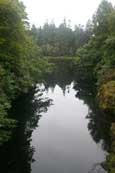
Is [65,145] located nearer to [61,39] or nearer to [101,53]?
[101,53]

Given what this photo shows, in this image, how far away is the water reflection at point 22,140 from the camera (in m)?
22.3

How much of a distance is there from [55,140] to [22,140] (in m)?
2.49

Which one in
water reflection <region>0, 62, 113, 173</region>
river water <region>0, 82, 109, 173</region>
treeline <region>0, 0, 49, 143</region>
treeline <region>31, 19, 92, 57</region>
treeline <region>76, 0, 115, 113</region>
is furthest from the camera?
treeline <region>31, 19, 92, 57</region>

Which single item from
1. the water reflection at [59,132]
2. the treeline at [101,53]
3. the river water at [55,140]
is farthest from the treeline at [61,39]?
the river water at [55,140]

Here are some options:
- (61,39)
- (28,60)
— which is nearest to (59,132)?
(28,60)

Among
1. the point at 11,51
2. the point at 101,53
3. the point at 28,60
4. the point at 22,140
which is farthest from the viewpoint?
the point at 101,53

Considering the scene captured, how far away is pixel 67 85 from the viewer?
6203cm

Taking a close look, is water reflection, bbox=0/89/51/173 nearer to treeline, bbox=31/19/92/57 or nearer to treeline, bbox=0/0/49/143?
treeline, bbox=0/0/49/143

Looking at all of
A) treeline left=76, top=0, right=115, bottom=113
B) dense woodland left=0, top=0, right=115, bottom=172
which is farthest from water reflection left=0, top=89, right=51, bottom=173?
treeline left=76, top=0, right=115, bottom=113

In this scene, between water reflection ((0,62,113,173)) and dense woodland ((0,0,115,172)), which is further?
dense woodland ((0,0,115,172))

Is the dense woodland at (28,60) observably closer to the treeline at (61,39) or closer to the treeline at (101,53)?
the treeline at (101,53)

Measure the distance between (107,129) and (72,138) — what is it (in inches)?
118

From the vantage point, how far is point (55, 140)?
27.8 m

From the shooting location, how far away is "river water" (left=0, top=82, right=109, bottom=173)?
22.7 meters
